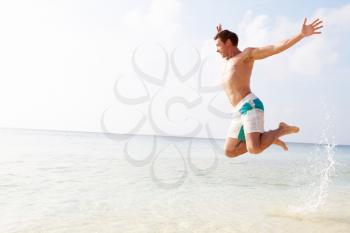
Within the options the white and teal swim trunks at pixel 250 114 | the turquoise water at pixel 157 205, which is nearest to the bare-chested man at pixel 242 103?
the white and teal swim trunks at pixel 250 114

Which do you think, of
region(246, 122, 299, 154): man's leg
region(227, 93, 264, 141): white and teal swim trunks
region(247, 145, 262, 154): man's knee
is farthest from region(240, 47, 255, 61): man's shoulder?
region(247, 145, 262, 154): man's knee

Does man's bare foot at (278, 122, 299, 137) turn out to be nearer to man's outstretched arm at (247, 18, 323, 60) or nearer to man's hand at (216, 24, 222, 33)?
man's outstretched arm at (247, 18, 323, 60)

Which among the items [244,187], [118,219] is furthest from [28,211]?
[244,187]

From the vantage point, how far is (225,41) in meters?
5.74

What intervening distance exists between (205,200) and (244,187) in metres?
3.16

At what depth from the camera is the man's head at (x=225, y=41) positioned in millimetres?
5699

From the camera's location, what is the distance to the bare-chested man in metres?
5.62

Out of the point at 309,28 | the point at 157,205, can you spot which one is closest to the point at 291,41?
the point at 309,28

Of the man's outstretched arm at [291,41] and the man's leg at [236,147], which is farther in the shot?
the man's leg at [236,147]

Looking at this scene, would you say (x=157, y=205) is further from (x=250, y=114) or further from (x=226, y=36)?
(x=226, y=36)

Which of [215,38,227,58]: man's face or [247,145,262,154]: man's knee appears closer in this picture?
[247,145,262,154]: man's knee

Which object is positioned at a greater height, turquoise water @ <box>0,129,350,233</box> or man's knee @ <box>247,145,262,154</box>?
man's knee @ <box>247,145,262,154</box>

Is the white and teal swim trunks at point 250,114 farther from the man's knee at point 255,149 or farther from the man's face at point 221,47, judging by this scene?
the man's face at point 221,47

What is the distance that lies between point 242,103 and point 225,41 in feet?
3.17
